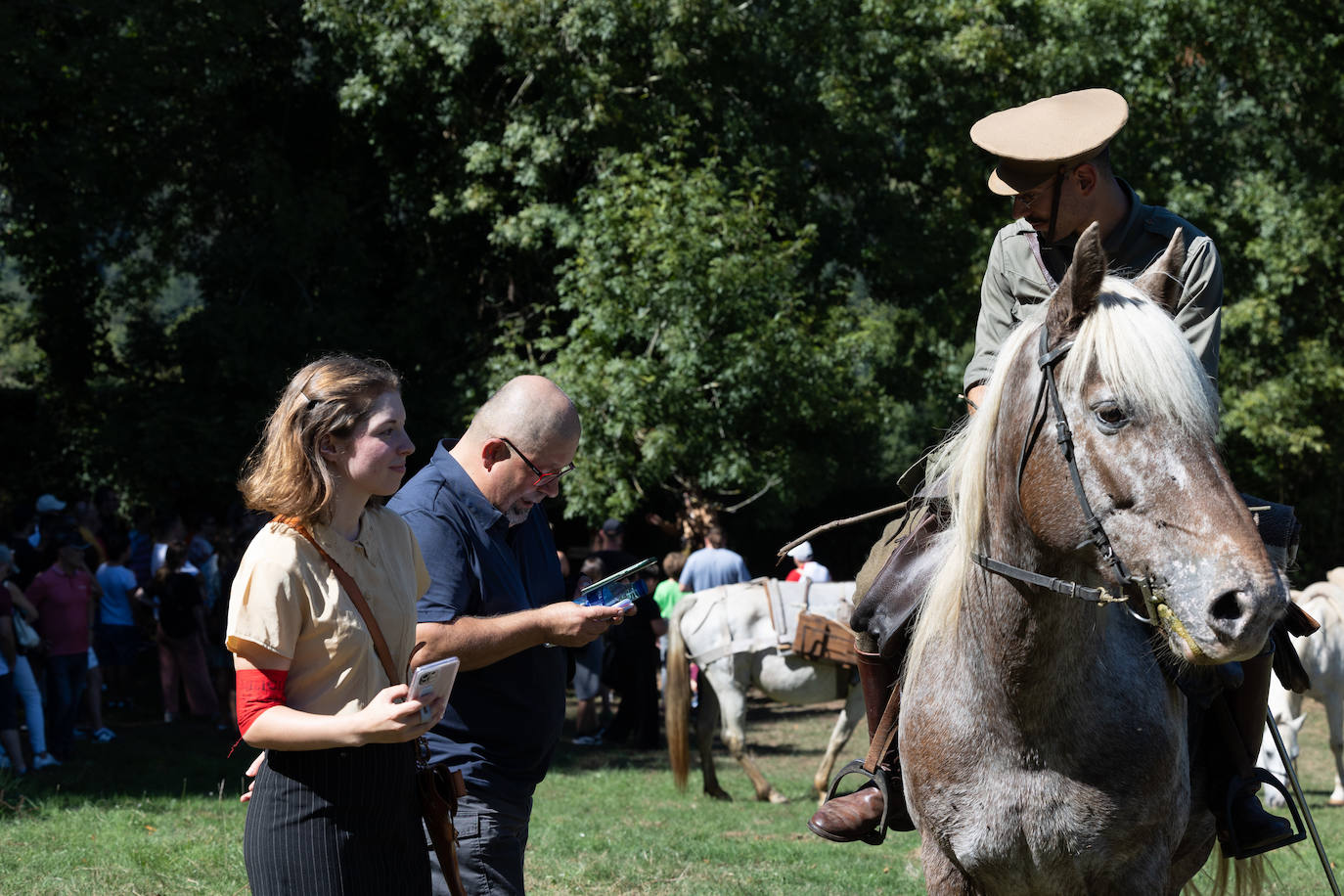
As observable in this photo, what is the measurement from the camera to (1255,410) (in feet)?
61.6

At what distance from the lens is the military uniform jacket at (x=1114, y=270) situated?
12.1 feet

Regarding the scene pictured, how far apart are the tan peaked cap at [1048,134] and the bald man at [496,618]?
1516 millimetres

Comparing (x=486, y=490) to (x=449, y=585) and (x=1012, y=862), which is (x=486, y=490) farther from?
(x=1012, y=862)

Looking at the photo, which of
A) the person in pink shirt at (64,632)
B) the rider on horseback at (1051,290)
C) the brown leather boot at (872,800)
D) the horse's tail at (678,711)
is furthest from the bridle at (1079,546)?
the person in pink shirt at (64,632)

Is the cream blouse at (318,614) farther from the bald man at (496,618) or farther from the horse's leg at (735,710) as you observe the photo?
the horse's leg at (735,710)

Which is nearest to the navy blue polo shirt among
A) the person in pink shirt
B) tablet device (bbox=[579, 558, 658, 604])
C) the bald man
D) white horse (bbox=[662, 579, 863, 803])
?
the bald man

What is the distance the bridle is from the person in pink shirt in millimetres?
10406

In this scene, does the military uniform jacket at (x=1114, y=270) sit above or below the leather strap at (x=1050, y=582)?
above

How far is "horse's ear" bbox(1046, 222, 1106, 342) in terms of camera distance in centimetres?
289

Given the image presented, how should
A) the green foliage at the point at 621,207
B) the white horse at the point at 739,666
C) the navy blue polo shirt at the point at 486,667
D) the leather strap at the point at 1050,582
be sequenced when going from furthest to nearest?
the green foliage at the point at 621,207
the white horse at the point at 739,666
the navy blue polo shirt at the point at 486,667
the leather strap at the point at 1050,582

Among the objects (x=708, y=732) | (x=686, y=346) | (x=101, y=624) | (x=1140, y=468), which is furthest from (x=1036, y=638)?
(x=101, y=624)

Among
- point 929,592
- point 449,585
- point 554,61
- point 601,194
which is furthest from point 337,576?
point 554,61

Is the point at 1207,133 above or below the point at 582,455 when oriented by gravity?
above

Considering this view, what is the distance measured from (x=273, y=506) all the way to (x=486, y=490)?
94cm
